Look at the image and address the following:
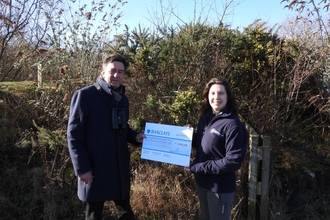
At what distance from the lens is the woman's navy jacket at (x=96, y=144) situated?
9.41 feet

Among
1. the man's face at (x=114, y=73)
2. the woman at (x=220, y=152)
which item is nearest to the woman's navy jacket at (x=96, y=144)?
the man's face at (x=114, y=73)

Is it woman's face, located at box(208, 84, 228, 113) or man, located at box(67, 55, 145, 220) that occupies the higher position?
woman's face, located at box(208, 84, 228, 113)

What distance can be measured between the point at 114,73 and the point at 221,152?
1294mm

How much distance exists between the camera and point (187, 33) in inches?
210

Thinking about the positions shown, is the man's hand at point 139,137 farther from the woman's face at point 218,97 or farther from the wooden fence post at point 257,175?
the wooden fence post at point 257,175

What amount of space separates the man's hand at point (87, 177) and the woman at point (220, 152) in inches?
39.0

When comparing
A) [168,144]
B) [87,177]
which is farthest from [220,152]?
[87,177]

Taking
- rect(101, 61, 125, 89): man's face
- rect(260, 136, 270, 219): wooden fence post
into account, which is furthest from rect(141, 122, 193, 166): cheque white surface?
rect(260, 136, 270, 219): wooden fence post

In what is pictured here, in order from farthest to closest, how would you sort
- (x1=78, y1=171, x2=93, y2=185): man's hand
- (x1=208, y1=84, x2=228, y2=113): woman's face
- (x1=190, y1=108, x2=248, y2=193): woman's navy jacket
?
(x1=208, y1=84, x2=228, y2=113): woman's face → (x1=78, y1=171, x2=93, y2=185): man's hand → (x1=190, y1=108, x2=248, y2=193): woman's navy jacket

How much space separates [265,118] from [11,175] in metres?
4.08

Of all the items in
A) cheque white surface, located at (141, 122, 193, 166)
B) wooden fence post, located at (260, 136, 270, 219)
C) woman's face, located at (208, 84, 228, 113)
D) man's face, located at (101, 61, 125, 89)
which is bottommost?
wooden fence post, located at (260, 136, 270, 219)

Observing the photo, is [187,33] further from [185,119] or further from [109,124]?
[109,124]

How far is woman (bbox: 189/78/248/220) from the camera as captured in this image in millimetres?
2787

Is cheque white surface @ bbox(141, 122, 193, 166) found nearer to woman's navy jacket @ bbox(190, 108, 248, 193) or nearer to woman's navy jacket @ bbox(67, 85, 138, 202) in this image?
woman's navy jacket @ bbox(190, 108, 248, 193)
